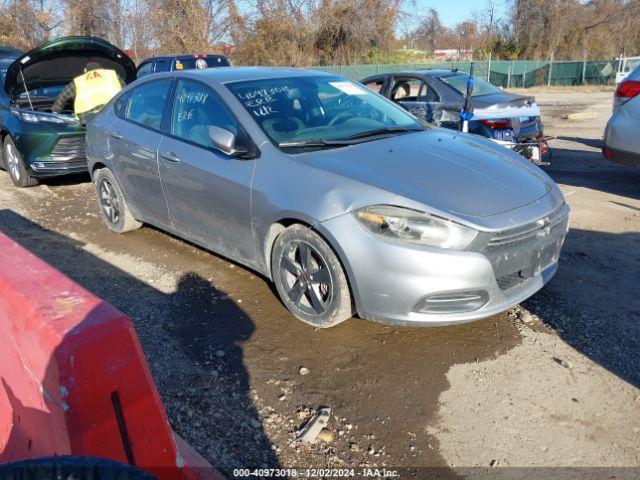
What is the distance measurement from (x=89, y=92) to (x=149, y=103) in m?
3.38

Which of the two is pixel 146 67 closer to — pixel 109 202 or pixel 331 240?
pixel 109 202

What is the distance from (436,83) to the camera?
8242 millimetres

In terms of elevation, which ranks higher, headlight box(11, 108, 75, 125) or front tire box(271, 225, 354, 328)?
headlight box(11, 108, 75, 125)

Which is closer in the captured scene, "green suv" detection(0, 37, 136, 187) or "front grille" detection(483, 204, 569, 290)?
"front grille" detection(483, 204, 569, 290)

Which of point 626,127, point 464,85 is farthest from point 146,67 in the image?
point 626,127

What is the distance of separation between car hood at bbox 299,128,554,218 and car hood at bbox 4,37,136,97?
539 cm

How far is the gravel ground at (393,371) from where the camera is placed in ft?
Answer: 8.61

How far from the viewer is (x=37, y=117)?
747 centimetres

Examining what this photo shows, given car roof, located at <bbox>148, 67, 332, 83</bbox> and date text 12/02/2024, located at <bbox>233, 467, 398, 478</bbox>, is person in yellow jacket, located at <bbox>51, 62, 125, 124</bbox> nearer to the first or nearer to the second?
car roof, located at <bbox>148, 67, 332, 83</bbox>

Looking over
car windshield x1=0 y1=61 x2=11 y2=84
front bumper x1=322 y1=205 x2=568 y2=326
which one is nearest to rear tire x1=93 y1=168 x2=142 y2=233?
front bumper x1=322 y1=205 x2=568 y2=326

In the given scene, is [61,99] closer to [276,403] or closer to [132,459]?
[276,403]

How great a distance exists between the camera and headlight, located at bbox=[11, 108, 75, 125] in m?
7.41

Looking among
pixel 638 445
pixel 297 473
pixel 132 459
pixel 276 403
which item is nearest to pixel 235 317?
pixel 276 403

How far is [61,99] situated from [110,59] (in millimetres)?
1003
